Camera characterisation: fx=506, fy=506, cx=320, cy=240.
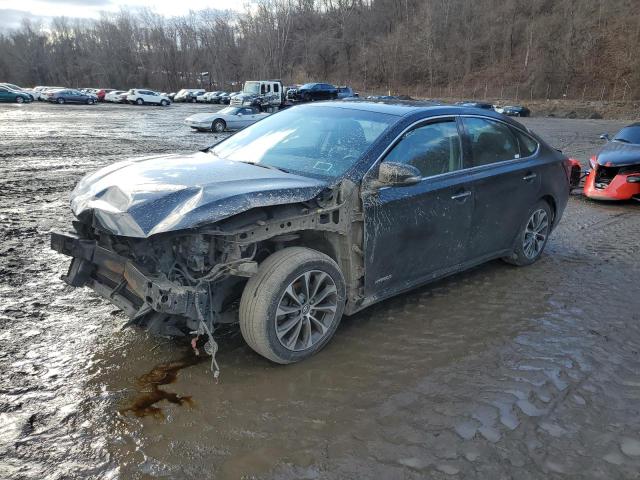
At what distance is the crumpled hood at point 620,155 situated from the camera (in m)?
8.74

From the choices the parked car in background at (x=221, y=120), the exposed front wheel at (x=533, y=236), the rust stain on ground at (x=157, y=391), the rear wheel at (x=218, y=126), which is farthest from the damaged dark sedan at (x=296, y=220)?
the rear wheel at (x=218, y=126)

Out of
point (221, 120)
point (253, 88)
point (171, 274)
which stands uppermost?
point (253, 88)

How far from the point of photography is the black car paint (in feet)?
10.1

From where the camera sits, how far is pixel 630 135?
32.7 feet

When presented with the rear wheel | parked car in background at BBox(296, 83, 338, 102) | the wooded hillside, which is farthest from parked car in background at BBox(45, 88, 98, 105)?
the wooded hillside

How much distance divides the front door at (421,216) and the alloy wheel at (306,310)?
0.39 m

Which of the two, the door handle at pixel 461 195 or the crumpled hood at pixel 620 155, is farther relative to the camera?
the crumpled hood at pixel 620 155

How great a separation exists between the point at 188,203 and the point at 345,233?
1.14 metres

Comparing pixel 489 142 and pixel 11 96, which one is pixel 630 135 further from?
pixel 11 96

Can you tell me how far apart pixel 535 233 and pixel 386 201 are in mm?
2534

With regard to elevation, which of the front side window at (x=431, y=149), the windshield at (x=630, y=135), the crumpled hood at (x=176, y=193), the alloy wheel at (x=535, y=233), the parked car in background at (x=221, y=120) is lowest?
the parked car in background at (x=221, y=120)

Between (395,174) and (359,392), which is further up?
(395,174)

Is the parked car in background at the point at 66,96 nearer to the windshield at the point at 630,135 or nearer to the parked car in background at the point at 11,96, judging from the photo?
the parked car in background at the point at 11,96

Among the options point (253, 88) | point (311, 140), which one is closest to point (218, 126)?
point (253, 88)
